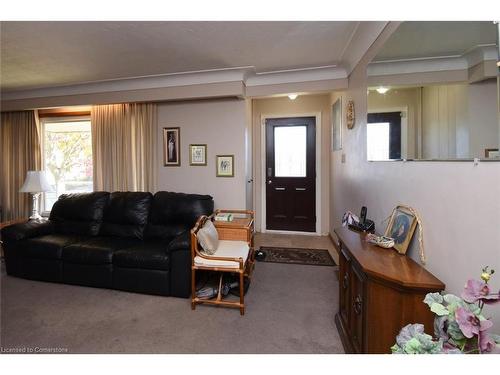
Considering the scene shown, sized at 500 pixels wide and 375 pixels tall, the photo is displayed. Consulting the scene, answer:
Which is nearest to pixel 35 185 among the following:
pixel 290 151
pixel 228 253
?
pixel 228 253

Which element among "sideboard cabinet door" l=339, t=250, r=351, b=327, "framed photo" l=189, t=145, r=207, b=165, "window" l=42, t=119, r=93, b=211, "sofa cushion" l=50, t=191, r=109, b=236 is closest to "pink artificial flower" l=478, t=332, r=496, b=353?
"sideboard cabinet door" l=339, t=250, r=351, b=327

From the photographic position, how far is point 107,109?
3830 mm

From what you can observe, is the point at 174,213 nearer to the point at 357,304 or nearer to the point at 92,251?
the point at 92,251

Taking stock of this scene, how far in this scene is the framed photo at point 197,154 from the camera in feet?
11.6

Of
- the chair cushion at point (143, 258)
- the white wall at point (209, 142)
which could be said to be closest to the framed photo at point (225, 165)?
the white wall at point (209, 142)

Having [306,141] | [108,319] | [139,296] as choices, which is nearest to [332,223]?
[306,141]

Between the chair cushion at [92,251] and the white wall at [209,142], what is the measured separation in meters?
1.17

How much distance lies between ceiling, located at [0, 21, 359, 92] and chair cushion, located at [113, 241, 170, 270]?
209 cm

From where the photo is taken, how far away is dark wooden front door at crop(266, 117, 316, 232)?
4.62 m

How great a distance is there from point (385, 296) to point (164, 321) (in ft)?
5.70

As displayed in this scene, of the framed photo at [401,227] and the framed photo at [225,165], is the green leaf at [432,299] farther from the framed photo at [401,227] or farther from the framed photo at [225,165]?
the framed photo at [225,165]

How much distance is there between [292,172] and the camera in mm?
4711

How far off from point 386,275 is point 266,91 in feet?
9.05

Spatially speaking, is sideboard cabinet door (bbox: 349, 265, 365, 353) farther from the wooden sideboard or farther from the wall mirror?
the wall mirror
